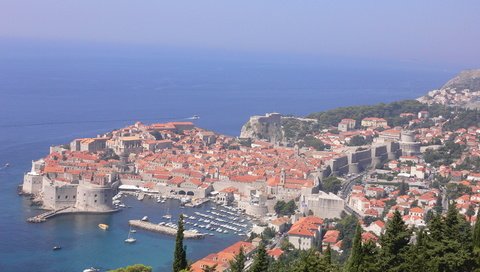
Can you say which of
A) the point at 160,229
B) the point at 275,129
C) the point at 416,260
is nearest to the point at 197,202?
the point at 160,229

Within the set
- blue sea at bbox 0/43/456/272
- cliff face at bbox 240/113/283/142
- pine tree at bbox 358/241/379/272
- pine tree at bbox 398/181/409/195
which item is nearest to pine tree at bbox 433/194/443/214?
pine tree at bbox 398/181/409/195

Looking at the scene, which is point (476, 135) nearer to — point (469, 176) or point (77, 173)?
point (469, 176)

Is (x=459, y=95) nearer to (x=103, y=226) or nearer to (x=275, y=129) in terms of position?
(x=275, y=129)

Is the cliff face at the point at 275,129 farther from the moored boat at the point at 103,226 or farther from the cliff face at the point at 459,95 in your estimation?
the moored boat at the point at 103,226

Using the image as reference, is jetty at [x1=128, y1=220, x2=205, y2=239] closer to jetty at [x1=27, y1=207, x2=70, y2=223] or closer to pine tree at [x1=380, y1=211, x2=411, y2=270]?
jetty at [x1=27, y1=207, x2=70, y2=223]

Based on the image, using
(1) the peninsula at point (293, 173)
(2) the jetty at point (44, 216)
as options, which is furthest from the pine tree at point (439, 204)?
(2) the jetty at point (44, 216)
